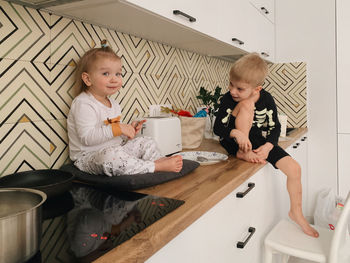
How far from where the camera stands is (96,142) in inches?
41.4

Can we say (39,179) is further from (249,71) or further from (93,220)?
(249,71)

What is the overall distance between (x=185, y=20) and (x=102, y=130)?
600 mm

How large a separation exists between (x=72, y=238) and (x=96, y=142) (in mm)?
494

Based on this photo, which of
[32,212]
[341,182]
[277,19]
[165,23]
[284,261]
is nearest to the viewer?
[32,212]

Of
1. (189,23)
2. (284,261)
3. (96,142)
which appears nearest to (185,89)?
(189,23)

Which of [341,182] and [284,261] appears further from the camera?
[341,182]

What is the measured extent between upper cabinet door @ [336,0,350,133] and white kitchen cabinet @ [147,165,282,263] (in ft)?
4.16

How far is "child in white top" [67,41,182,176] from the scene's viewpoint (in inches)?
38.4

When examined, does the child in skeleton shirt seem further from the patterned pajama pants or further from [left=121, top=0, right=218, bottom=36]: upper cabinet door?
the patterned pajama pants

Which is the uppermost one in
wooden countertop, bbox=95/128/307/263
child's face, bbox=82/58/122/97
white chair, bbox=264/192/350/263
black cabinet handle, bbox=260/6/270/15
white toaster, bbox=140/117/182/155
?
black cabinet handle, bbox=260/6/270/15

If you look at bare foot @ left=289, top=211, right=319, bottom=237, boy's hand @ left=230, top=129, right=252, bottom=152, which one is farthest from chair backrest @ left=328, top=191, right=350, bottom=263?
boy's hand @ left=230, top=129, right=252, bottom=152

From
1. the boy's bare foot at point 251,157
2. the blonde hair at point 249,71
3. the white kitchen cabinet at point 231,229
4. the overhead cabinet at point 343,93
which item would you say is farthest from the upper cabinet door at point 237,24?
the overhead cabinet at point 343,93

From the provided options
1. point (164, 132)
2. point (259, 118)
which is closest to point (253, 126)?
point (259, 118)

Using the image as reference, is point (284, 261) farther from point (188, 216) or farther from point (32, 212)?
point (32, 212)
